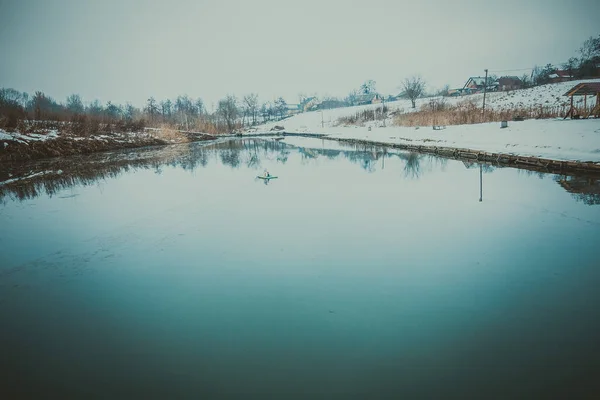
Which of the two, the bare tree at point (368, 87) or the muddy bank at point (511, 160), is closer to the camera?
the muddy bank at point (511, 160)

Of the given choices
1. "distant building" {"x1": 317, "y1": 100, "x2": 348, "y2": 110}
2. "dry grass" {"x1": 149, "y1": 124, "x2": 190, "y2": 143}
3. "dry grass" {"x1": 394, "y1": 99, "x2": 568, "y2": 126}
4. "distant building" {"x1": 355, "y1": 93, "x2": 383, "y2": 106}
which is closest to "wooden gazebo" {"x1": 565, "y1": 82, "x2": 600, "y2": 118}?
"dry grass" {"x1": 394, "y1": 99, "x2": 568, "y2": 126}

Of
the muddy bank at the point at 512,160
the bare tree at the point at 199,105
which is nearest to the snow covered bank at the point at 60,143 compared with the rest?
the muddy bank at the point at 512,160

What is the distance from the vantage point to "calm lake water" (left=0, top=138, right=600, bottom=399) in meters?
3.37

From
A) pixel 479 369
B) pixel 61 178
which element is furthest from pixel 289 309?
pixel 61 178

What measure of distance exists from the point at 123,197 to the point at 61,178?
22.3ft

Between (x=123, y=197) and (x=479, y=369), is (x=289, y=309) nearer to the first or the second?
(x=479, y=369)

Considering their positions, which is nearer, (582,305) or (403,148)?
(582,305)

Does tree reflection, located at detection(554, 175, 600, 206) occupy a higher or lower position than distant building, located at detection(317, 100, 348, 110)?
lower

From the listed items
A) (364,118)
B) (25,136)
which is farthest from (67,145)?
(364,118)

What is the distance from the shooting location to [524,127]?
68.0 ft

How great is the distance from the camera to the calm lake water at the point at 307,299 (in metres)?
3.37

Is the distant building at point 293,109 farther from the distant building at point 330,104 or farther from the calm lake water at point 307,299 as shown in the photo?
the calm lake water at point 307,299

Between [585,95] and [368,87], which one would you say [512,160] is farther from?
[368,87]

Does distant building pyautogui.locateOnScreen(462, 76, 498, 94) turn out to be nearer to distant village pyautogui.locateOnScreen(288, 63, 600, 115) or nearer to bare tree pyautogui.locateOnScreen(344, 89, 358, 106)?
distant village pyautogui.locateOnScreen(288, 63, 600, 115)
